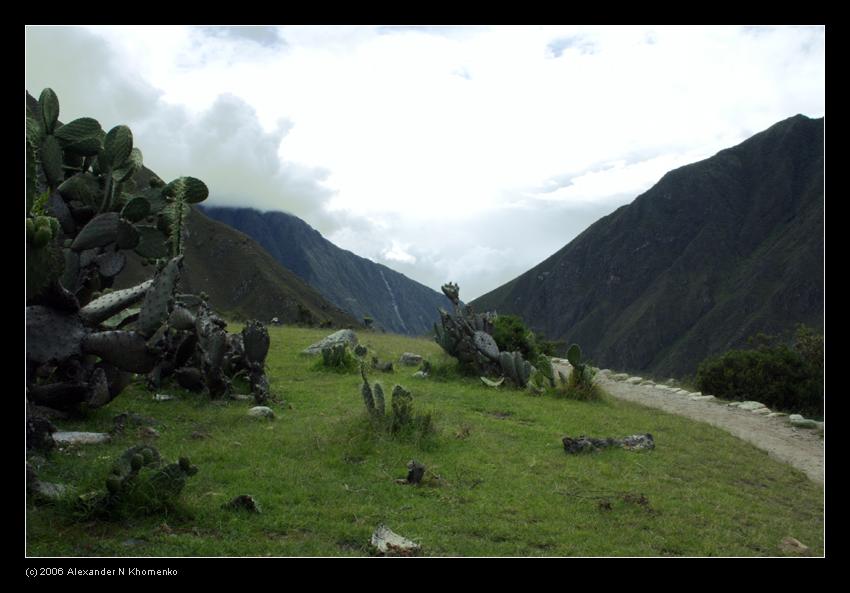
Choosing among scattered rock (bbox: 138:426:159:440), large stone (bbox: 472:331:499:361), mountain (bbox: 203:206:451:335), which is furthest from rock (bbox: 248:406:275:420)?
mountain (bbox: 203:206:451:335)

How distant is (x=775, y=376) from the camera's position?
1681 cm

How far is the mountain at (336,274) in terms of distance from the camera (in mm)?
128750

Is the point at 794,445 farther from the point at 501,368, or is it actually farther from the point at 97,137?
the point at 97,137

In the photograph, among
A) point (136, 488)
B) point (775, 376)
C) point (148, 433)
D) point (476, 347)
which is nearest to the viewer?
point (136, 488)

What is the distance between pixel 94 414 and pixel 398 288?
465 feet

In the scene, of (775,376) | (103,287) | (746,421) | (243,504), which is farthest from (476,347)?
(243,504)

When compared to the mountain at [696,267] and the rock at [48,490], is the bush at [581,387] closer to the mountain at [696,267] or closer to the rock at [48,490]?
the rock at [48,490]

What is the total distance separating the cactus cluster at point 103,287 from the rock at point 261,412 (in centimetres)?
93

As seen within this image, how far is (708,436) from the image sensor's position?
10.8m

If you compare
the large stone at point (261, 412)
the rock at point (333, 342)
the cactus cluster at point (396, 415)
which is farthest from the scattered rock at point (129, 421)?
the rock at point (333, 342)

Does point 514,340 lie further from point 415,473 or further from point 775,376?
point 415,473

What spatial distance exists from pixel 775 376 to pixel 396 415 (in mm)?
12539

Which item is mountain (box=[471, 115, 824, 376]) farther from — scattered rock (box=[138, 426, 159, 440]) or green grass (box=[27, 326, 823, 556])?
scattered rock (box=[138, 426, 159, 440])
